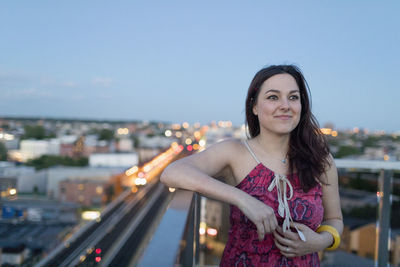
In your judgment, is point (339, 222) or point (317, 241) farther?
point (339, 222)

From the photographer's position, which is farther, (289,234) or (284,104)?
(284,104)

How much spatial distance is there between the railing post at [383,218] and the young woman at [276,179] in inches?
31.4

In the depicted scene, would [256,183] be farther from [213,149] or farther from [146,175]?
[146,175]

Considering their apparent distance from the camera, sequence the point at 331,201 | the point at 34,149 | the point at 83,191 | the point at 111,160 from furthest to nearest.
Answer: the point at 34,149
the point at 111,160
the point at 83,191
the point at 331,201

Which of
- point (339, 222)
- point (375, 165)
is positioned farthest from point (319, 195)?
point (375, 165)

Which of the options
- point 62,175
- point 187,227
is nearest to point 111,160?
point 62,175

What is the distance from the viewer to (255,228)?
96 centimetres

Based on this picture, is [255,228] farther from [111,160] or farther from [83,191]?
[111,160]

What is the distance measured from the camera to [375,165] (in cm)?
170

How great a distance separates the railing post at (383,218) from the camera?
67.5 inches

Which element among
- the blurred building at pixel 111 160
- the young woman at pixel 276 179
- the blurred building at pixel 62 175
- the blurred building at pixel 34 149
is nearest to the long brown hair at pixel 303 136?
the young woman at pixel 276 179

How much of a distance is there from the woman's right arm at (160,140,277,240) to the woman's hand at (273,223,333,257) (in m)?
0.09

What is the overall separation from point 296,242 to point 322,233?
153 mm

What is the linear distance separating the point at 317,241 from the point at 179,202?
0.46 meters
